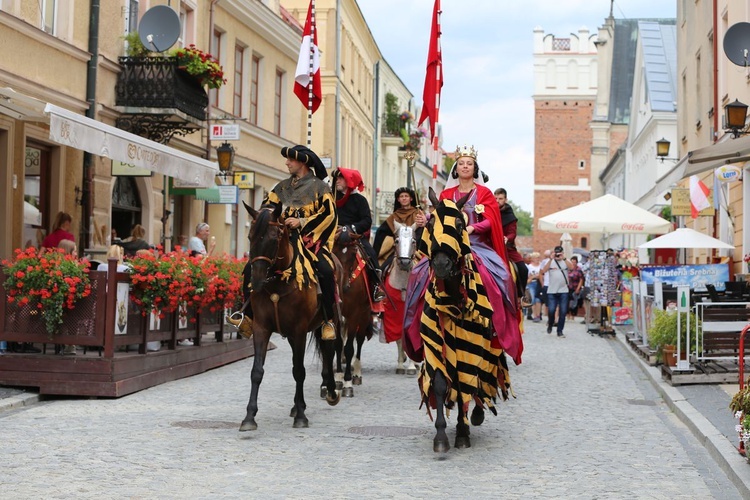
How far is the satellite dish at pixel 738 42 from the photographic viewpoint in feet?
55.3

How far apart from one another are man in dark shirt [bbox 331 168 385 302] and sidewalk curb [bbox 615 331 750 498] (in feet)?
11.9

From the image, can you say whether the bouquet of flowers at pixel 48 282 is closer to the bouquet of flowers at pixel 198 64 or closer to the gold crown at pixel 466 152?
the gold crown at pixel 466 152

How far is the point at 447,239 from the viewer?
26.5ft

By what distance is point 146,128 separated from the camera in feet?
68.3

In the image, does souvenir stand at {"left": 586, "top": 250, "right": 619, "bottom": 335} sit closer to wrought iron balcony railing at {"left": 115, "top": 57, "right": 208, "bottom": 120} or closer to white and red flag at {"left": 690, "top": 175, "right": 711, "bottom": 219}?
white and red flag at {"left": 690, "top": 175, "right": 711, "bottom": 219}

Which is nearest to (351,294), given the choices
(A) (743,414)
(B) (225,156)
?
(A) (743,414)

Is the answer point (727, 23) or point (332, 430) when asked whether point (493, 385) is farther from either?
point (727, 23)

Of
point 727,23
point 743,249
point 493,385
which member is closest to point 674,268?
point 743,249

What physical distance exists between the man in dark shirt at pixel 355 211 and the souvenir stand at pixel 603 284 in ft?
44.6

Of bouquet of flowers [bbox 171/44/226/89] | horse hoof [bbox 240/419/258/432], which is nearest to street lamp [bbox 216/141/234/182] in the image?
bouquet of flowers [bbox 171/44/226/89]

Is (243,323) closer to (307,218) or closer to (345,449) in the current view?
(307,218)

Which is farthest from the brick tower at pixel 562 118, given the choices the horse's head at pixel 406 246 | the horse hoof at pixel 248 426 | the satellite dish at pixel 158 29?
the horse hoof at pixel 248 426

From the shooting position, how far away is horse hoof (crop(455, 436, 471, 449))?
8688 mm

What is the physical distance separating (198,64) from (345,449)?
42.5 ft
